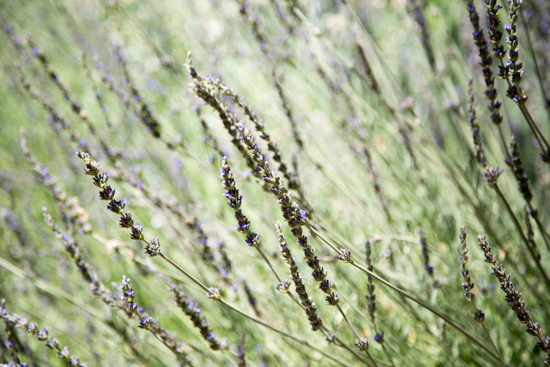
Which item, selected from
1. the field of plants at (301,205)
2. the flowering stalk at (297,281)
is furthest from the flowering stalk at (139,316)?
the flowering stalk at (297,281)

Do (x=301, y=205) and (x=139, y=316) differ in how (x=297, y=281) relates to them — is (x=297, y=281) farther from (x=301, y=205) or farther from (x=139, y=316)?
(x=139, y=316)

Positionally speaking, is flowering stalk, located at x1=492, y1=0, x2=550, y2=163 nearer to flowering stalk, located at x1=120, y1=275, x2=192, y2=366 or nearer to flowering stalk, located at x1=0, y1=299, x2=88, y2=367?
flowering stalk, located at x1=120, y1=275, x2=192, y2=366

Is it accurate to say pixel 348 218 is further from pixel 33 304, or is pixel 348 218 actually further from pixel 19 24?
pixel 19 24

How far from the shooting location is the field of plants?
0.99 m

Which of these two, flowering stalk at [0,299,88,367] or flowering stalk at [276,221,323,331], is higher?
flowering stalk at [276,221,323,331]

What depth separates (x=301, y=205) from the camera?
1127mm

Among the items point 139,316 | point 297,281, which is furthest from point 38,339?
point 297,281

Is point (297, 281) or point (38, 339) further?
point (38, 339)

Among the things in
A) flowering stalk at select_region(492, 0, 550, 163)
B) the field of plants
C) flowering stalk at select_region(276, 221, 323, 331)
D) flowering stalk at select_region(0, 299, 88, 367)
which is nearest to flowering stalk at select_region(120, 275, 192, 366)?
the field of plants

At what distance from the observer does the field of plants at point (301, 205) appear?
993 millimetres

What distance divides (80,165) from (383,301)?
2348 millimetres

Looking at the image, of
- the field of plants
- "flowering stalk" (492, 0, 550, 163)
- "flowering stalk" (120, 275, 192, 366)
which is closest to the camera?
"flowering stalk" (492, 0, 550, 163)

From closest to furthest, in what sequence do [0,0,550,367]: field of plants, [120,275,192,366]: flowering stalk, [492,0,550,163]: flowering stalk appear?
[492,0,550,163]: flowering stalk, [120,275,192,366]: flowering stalk, [0,0,550,367]: field of plants

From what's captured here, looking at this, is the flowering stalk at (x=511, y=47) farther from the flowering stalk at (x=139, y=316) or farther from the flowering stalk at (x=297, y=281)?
the flowering stalk at (x=139, y=316)
